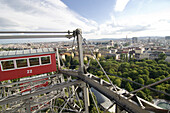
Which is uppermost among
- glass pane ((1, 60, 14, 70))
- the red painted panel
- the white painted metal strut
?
glass pane ((1, 60, 14, 70))

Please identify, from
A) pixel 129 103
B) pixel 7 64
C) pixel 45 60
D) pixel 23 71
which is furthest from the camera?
pixel 45 60

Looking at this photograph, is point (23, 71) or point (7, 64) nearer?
point (7, 64)

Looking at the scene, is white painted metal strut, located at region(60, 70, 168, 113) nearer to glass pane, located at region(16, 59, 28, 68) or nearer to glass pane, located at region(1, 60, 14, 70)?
glass pane, located at region(16, 59, 28, 68)

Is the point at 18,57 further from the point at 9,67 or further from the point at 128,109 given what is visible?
the point at 128,109

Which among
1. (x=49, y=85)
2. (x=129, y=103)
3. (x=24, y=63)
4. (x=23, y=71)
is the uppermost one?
(x=24, y=63)


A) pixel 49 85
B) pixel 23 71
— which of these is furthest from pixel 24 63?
pixel 49 85

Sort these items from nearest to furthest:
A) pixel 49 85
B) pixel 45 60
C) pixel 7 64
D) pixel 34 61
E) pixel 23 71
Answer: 1. pixel 49 85
2. pixel 7 64
3. pixel 23 71
4. pixel 34 61
5. pixel 45 60

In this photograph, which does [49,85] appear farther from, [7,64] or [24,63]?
[7,64]

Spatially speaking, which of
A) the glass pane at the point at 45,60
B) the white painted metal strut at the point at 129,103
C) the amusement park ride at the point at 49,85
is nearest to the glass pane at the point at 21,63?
the amusement park ride at the point at 49,85

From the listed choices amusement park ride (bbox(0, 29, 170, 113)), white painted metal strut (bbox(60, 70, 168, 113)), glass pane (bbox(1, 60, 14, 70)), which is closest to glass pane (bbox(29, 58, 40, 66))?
amusement park ride (bbox(0, 29, 170, 113))

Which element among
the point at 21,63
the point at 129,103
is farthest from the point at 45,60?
the point at 129,103

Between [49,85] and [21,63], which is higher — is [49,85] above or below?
below
